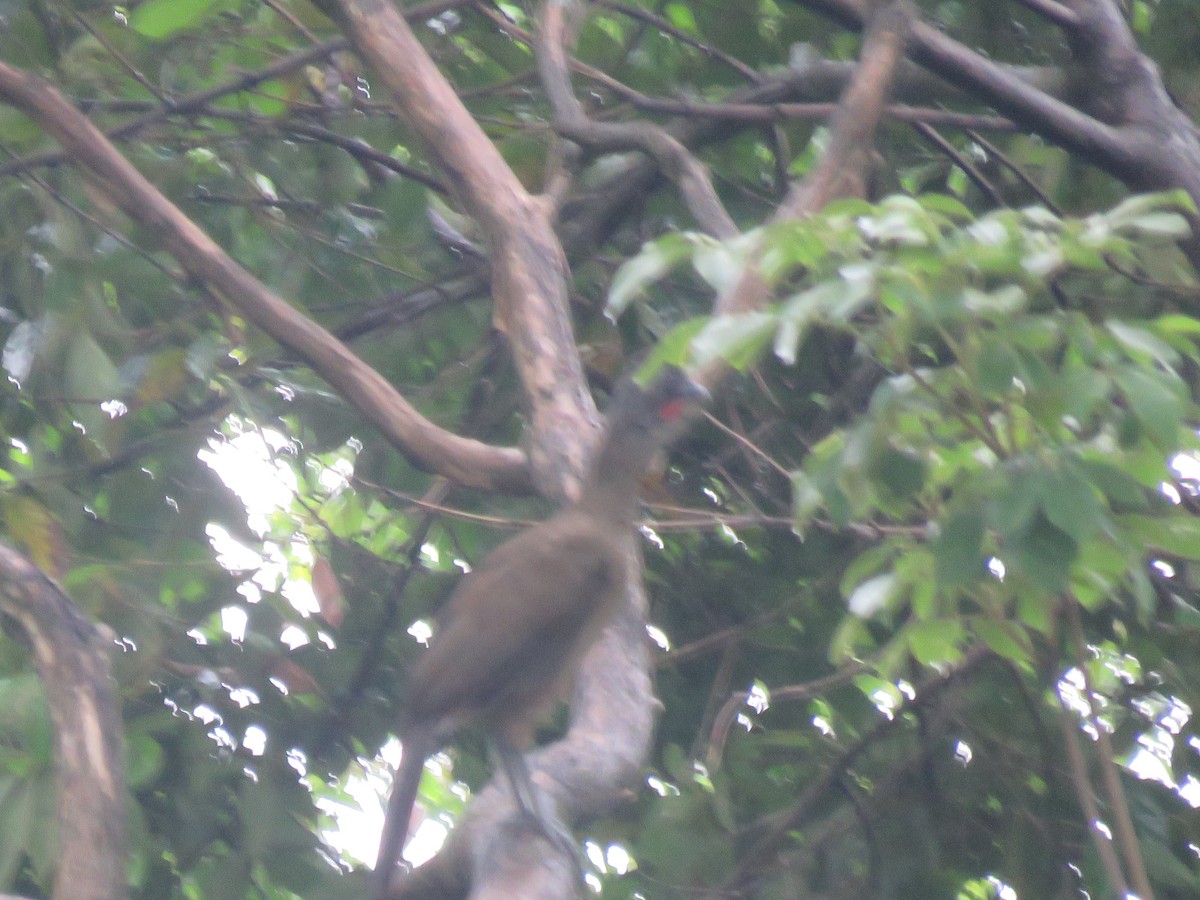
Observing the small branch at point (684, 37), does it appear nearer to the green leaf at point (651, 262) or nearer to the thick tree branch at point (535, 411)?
the thick tree branch at point (535, 411)

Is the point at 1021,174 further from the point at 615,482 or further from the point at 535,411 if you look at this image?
the point at 535,411

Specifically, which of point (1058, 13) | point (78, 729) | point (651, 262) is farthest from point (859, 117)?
point (78, 729)

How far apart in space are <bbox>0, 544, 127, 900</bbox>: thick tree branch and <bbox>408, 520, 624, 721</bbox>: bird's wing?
2.66ft

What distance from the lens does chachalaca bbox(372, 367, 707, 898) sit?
3068 mm

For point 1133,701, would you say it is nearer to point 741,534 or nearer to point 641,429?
point 741,534

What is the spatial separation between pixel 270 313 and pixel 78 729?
3.48 ft

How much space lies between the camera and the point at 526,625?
10.2ft

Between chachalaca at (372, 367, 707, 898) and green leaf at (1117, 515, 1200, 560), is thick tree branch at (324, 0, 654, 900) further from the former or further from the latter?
green leaf at (1117, 515, 1200, 560)

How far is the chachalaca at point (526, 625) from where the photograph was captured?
3068mm

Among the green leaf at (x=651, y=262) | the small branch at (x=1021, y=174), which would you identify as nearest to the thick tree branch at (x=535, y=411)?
the green leaf at (x=651, y=262)

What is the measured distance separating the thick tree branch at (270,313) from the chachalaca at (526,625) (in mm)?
186

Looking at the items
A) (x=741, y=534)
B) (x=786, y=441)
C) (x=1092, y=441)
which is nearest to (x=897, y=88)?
(x=786, y=441)

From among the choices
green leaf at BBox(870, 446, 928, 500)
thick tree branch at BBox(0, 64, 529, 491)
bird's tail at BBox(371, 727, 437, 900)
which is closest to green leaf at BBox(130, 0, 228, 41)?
thick tree branch at BBox(0, 64, 529, 491)

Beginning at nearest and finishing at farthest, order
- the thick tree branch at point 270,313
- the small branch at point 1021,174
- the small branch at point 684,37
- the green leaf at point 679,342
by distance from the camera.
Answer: the green leaf at point 679,342
the thick tree branch at point 270,313
the small branch at point 1021,174
the small branch at point 684,37
